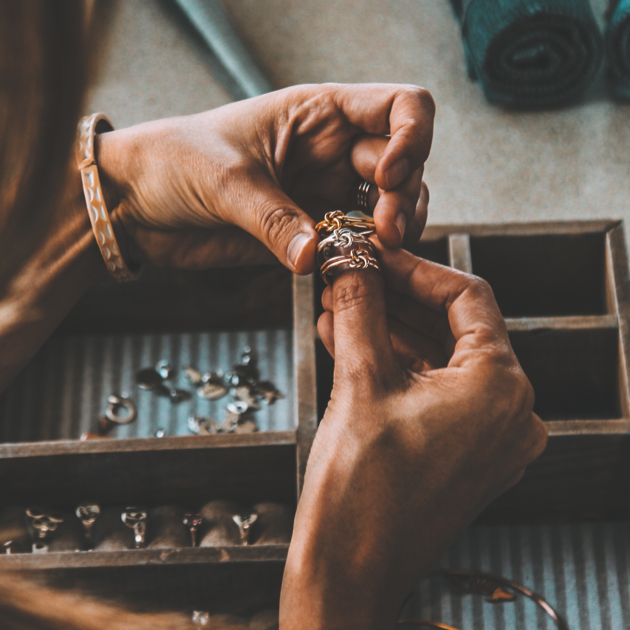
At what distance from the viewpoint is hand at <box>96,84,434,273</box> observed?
23.9 inches

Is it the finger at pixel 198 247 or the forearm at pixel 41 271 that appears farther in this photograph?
the finger at pixel 198 247

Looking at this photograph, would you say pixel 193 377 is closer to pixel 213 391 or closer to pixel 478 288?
pixel 213 391

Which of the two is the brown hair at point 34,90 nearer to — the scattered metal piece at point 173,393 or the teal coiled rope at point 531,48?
the scattered metal piece at point 173,393

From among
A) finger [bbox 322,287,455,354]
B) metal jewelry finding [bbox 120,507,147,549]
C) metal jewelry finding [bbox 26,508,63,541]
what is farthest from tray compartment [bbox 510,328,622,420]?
metal jewelry finding [bbox 26,508,63,541]

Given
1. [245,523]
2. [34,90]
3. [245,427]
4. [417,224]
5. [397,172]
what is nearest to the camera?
[34,90]

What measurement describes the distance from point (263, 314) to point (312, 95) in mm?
450

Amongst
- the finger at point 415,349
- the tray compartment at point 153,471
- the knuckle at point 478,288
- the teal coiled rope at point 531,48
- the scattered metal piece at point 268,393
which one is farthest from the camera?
the teal coiled rope at point 531,48

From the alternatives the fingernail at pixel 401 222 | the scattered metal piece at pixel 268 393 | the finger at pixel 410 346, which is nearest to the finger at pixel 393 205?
the fingernail at pixel 401 222

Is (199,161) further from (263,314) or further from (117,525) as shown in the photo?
(117,525)

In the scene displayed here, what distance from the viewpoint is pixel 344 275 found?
55cm

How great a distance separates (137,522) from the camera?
33.0 inches

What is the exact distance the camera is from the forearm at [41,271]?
59 cm

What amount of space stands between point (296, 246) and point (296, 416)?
1.13ft

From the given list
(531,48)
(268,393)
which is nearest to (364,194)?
(268,393)
